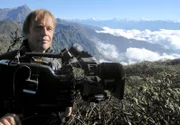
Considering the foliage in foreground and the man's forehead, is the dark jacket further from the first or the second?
the foliage in foreground

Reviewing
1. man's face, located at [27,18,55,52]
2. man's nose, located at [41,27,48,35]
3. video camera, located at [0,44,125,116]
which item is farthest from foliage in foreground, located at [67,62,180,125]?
video camera, located at [0,44,125,116]

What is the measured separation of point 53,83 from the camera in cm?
212

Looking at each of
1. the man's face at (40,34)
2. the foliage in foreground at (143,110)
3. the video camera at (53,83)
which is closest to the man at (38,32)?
the man's face at (40,34)

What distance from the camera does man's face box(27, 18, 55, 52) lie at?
271cm

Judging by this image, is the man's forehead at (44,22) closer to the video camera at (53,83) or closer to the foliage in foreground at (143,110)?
the video camera at (53,83)

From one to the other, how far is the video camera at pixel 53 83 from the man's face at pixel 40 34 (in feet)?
1.75

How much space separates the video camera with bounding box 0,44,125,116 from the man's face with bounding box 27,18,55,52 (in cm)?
53

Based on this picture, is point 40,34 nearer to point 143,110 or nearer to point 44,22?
point 44,22

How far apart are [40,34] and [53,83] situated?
753 mm

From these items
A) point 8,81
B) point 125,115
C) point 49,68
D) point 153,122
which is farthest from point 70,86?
point 125,115

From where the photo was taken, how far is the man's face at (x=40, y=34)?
8.89 feet

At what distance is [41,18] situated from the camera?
108 inches

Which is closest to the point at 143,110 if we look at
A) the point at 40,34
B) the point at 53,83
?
the point at 40,34

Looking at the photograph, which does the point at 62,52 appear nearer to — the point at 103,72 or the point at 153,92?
the point at 103,72
